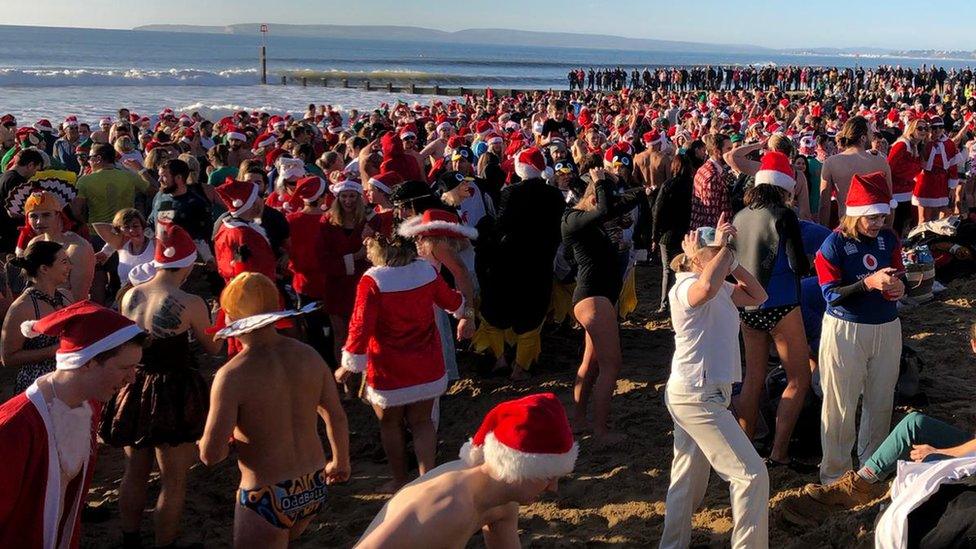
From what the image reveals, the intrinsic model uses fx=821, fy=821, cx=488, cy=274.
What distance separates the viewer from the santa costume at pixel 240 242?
218 inches

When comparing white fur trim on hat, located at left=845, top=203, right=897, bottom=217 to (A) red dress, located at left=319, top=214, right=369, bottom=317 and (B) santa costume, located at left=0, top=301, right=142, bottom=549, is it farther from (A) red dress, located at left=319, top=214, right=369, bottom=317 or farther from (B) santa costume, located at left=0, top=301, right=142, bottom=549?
(B) santa costume, located at left=0, top=301, right=142, bottom=549

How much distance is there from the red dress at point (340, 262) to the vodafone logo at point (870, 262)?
3389 mm

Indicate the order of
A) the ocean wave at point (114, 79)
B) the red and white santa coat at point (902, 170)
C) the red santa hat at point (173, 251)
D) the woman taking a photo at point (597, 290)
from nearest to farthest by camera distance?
the red santa hat at point (173, 251), the woman taking a photo at point (597, 290), the red and white santa coat at point (902, 170), the ocean wave at point (114, 79)

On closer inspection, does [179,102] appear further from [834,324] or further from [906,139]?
[834,324]

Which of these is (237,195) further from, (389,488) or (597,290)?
(597,290)

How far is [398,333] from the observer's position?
14.6 feet

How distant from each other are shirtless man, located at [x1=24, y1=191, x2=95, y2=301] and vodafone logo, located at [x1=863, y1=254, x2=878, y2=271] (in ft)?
14.9

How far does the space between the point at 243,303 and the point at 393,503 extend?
1349mm

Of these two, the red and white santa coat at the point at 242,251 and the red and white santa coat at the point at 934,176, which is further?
the red and white santa coat at the point at 934,176

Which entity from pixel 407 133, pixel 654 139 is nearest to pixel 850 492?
pixel 654 139

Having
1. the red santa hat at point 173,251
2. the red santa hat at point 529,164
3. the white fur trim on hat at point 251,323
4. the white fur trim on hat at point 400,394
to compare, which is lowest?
the white fur trim on hat at point 400,394

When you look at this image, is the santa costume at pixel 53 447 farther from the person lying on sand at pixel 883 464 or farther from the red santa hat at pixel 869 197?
the red santa hat at pixel 869 197

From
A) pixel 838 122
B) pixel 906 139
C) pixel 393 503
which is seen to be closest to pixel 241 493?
pixel 393 503

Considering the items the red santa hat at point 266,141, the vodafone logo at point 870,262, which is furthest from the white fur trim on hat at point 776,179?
the red santa hat at point 266,141
